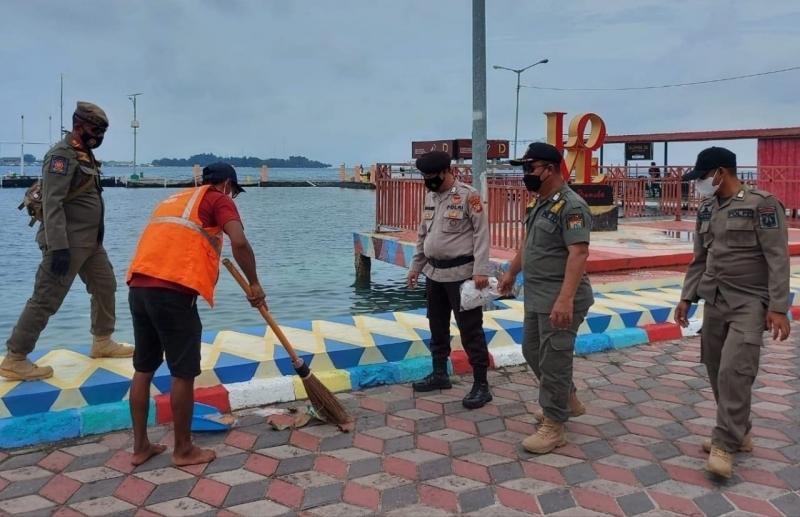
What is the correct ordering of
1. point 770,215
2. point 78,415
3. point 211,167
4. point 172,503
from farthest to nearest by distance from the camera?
point 78,415 → point 211,167 → point 770,215 → point 172,503

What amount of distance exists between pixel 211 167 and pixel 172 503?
1706 mm

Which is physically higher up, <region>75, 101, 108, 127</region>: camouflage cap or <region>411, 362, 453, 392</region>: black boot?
<region>75, 101, 108, 127</region>: camouflage cap

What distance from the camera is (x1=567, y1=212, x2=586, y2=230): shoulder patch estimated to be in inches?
152

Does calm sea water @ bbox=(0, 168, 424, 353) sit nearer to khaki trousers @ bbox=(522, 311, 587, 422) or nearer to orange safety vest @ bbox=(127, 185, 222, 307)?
orange safety vest @ bbox=(127, 185, 222, 307)

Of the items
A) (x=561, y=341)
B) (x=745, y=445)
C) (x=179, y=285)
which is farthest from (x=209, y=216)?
(x=745, y=445)

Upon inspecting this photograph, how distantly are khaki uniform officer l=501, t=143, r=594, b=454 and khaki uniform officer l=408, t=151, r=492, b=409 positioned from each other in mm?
585

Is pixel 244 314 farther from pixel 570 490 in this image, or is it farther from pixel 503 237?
pixel 570 490

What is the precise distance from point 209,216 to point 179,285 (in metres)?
0.38

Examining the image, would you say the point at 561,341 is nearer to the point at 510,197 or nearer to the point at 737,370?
the point at 737,370

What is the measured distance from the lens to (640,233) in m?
14.1

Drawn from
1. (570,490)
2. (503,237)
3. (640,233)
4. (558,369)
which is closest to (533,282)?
(558,369)

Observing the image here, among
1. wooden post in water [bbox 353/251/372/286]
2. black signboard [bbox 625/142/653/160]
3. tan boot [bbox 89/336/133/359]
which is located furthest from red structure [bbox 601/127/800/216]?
tan boot [bbox 89/336/133/359]

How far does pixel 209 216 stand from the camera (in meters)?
3.71

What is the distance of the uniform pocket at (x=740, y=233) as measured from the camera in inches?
144
